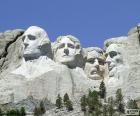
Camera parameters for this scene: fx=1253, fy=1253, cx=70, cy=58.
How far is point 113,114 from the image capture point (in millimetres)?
47312

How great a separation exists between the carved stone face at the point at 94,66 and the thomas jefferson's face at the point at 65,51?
34.1 inches

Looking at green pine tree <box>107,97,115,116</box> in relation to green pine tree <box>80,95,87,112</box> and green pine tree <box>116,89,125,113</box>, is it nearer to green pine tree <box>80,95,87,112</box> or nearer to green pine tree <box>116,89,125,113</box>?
green pine tree <box>116,89,125,113</box>

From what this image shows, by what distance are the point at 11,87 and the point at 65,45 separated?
2898mm

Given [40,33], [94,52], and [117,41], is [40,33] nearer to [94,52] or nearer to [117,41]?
[94,52]

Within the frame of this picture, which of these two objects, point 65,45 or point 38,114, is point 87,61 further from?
point 38,114

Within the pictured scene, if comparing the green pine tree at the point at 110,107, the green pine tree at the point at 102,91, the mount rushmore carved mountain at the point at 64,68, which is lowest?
the green pine tree at the point at 110,107

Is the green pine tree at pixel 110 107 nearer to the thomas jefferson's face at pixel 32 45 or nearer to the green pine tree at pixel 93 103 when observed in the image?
the green pine tree at pixel 93 103

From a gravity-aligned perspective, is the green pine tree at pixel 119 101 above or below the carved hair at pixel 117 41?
below

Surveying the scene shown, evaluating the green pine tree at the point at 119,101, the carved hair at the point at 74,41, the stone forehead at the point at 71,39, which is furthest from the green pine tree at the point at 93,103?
the stone forehead at the point at 71,39

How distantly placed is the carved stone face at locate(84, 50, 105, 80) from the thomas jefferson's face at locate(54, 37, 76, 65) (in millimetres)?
867

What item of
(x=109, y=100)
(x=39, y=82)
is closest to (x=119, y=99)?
(x=109, y=100)

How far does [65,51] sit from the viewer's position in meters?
50.8

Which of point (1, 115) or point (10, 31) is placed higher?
point (10, 31)

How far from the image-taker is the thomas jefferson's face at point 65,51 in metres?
50.8
